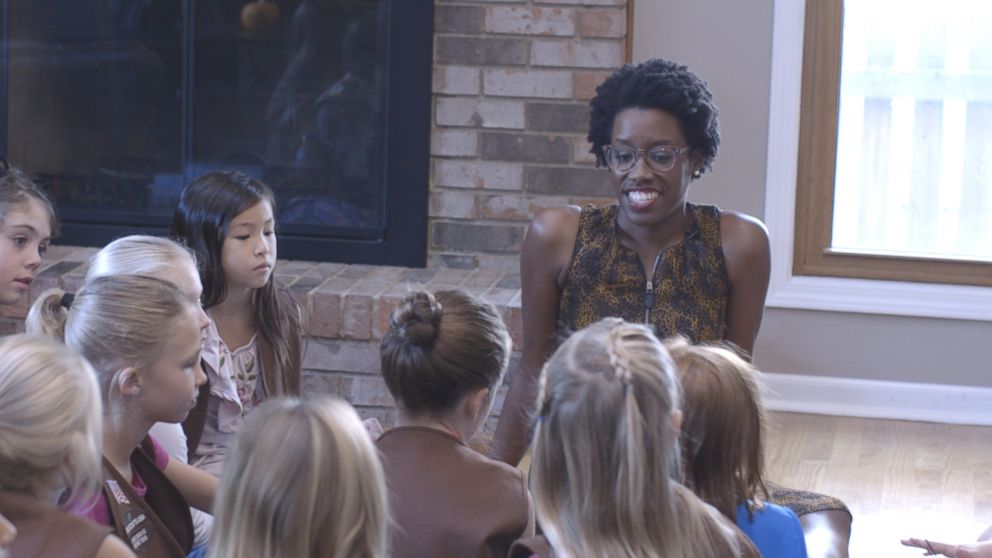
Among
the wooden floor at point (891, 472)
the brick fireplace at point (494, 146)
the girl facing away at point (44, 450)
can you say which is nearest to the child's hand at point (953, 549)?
the wooden floor at point (891, 472)

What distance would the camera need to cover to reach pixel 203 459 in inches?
90.9

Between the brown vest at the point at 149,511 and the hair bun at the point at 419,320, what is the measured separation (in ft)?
1.28

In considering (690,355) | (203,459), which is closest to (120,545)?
(690,355)

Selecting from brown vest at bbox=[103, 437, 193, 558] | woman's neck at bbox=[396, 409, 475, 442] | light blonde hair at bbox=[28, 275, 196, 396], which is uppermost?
light blonde hair at bbox=[28, 275, 196, 396]

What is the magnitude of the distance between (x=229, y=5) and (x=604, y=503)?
267 cm

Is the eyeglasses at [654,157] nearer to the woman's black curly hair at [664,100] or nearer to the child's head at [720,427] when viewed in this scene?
the woman's black curly hair at [664,100]

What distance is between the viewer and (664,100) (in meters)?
2.21

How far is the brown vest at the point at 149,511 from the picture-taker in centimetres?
169

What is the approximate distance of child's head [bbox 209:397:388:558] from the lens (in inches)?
51.2

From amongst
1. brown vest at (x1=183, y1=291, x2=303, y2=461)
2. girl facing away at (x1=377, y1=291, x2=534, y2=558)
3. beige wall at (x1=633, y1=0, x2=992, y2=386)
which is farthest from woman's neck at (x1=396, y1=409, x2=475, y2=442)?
beige wall at (x1=633, y1=0, x2=992, y2=386)

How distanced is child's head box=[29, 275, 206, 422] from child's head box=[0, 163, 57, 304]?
68 cm

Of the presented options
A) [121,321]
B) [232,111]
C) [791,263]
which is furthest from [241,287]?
[791,263]

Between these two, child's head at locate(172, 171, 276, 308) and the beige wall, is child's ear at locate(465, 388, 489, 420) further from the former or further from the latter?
the beige wall

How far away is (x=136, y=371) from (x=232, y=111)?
2.15 meters
